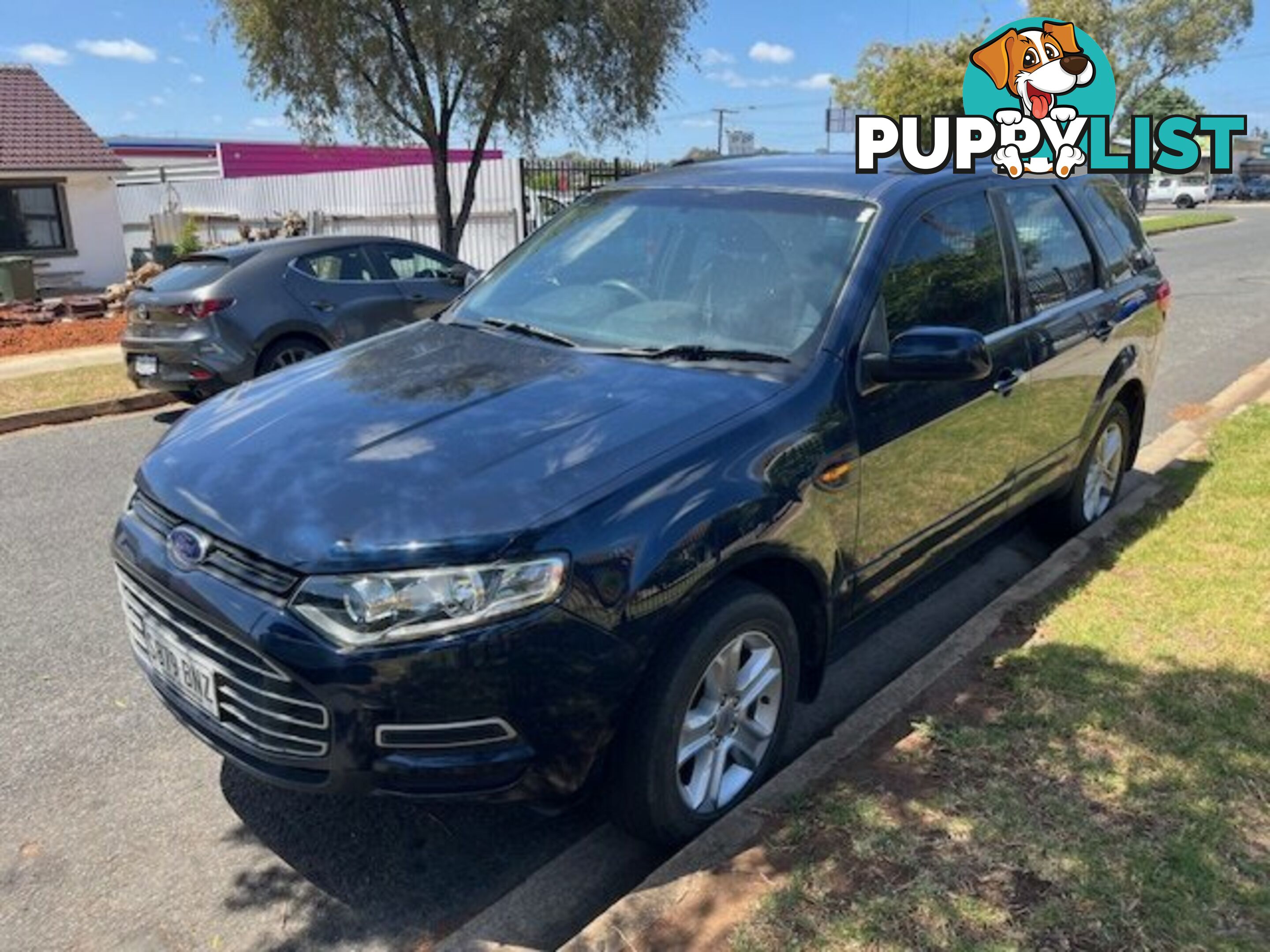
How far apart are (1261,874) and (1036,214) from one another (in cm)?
294

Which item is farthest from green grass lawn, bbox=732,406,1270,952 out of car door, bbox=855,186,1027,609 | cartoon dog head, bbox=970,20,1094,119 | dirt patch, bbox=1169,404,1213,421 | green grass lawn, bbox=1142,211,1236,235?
green grass lawn, bbox=1142,211,1236,235

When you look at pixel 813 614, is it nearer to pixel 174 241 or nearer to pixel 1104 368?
pixel 1104 368

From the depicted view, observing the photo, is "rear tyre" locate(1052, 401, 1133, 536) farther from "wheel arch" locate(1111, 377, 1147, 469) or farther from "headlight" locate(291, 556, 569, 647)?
"headlight" locate(291, 556, 569, 647)

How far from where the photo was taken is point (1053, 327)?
4.36m

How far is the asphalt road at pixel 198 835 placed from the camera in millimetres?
2648

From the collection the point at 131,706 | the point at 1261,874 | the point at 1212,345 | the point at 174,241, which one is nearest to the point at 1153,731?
the point at 1261,874

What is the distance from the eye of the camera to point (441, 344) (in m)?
3.64

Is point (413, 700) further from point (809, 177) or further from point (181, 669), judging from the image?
point (809, 177)

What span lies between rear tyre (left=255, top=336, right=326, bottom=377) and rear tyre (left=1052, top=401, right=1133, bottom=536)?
5821 mm

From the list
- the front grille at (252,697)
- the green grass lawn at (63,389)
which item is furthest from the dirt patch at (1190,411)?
the green grass lawn at (63,389)

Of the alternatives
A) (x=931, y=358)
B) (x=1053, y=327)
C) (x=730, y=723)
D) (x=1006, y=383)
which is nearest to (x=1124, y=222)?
(x=1053, y=327)

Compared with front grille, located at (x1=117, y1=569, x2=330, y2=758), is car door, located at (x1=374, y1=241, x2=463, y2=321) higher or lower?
higher

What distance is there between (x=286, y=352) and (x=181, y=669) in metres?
6.31

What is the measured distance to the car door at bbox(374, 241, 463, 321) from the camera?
30.8 ft
